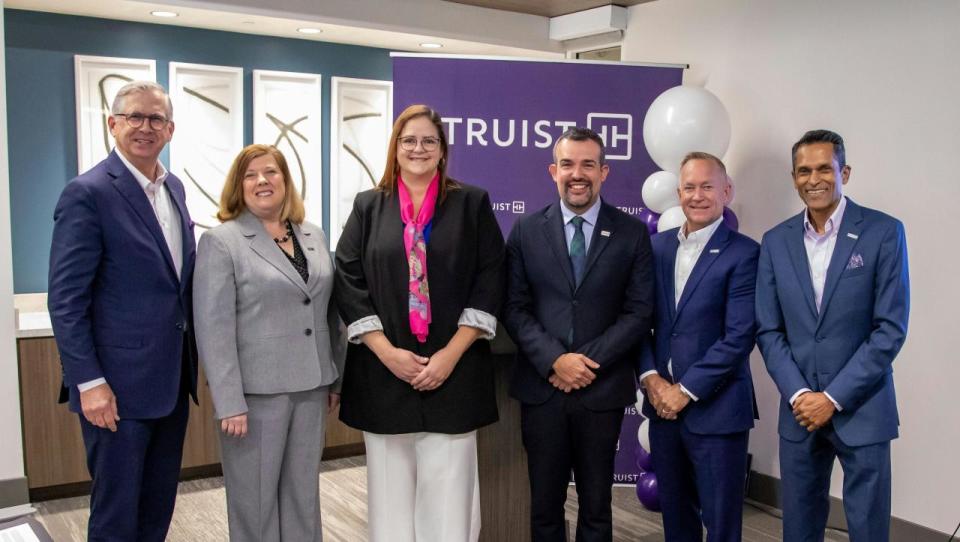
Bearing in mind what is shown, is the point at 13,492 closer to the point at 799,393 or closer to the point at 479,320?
the point at 479,320

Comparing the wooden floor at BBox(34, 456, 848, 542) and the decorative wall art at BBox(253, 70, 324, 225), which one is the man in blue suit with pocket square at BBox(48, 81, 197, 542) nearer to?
the wooden floor at BBox(34, 456, 848, 542)

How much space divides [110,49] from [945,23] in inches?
168

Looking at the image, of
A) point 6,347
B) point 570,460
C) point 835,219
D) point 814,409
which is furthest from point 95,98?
point 814,409

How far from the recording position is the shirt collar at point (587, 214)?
274 centimetres

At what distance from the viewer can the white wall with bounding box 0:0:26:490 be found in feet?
12.3

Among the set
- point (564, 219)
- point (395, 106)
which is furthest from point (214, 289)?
point (395, 106)

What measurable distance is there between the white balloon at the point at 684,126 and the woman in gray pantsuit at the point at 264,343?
2.01m

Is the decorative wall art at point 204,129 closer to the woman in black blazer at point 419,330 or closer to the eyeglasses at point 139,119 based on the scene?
the eyeglasses at point 139,119

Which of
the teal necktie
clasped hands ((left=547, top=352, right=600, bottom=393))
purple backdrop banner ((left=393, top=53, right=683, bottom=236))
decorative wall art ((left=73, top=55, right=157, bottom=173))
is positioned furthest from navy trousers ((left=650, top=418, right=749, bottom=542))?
decorative wall art ((left=73, top=55, right=157, bottom=173))

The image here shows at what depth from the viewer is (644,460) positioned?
421 centimetres

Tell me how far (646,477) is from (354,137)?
113 inches

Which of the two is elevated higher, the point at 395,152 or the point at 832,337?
the point at 395,152

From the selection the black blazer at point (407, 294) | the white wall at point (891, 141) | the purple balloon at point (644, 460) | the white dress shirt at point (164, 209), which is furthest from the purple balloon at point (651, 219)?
the white dress shirt at point (164, 209)

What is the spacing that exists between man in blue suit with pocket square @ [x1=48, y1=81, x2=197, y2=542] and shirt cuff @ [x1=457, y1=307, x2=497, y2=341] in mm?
873
